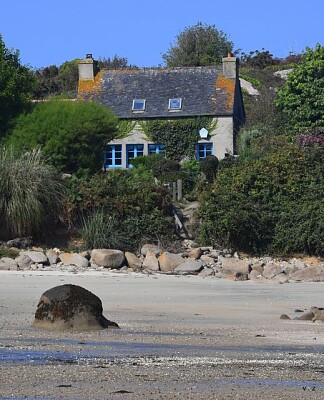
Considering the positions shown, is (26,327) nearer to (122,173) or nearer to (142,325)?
(142,325)

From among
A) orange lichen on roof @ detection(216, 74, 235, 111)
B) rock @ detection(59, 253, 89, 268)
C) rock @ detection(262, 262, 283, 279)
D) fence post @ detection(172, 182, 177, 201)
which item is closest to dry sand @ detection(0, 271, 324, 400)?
rock @ detection(262, 262, 283, 279)

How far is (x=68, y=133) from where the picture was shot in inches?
1224

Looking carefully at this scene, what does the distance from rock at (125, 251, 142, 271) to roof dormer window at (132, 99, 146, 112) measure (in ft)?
77.6

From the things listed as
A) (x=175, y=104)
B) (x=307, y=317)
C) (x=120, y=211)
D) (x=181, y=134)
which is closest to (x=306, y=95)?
(x=181, y=134)

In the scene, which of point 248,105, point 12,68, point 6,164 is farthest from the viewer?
point 248,105

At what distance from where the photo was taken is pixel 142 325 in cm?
1192

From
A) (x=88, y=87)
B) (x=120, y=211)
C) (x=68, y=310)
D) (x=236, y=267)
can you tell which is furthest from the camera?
(x=88, y=87)

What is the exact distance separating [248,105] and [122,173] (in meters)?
25.4

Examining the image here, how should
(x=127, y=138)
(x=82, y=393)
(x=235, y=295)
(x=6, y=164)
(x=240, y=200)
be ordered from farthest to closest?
(x=127, y=138) → (x=240, y=200) → (x=6, y=164) → (x=235, y=295) → (x=82, y=393)

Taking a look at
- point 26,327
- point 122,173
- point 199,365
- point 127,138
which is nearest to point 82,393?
point 199,365

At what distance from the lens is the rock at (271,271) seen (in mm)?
21969

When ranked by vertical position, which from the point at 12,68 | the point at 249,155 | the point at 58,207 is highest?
the point at 12,68

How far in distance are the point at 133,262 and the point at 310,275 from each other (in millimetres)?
4144

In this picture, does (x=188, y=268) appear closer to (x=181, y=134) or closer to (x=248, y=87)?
(x=181, y=134)
